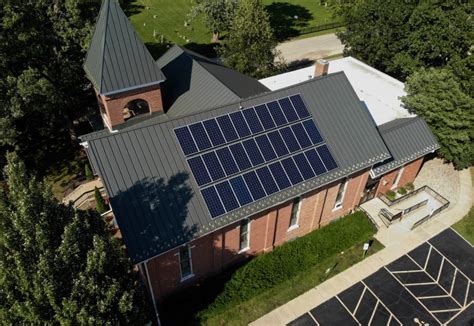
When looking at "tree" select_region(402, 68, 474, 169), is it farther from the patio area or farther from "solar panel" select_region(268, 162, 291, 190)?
"solar panel" select_region(268, 162, 291, 190)

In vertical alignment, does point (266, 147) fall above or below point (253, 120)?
below

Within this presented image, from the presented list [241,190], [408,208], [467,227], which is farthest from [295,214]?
[467,227]

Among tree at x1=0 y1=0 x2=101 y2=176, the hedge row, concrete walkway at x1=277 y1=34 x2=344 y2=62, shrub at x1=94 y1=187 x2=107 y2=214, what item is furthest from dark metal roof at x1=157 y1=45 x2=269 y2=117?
concrete walkway at x1=277 y1=34 x2=344 y2=62

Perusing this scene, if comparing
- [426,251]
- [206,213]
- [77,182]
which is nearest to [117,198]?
[206,213]

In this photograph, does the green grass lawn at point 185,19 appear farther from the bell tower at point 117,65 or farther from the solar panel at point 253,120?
the solar panel at point 253,120

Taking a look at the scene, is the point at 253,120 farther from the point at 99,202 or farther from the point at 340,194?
the point at 99,202

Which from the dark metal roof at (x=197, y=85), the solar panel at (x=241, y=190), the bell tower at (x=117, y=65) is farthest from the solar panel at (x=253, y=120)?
the bell tower at (x=117, y=65)

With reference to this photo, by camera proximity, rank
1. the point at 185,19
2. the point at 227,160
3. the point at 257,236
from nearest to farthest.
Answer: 1. the point at 227,160
2. the point at 257,236
3. the point at 185,19

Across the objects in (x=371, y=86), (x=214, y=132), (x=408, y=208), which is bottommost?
(x=408, y=208)
